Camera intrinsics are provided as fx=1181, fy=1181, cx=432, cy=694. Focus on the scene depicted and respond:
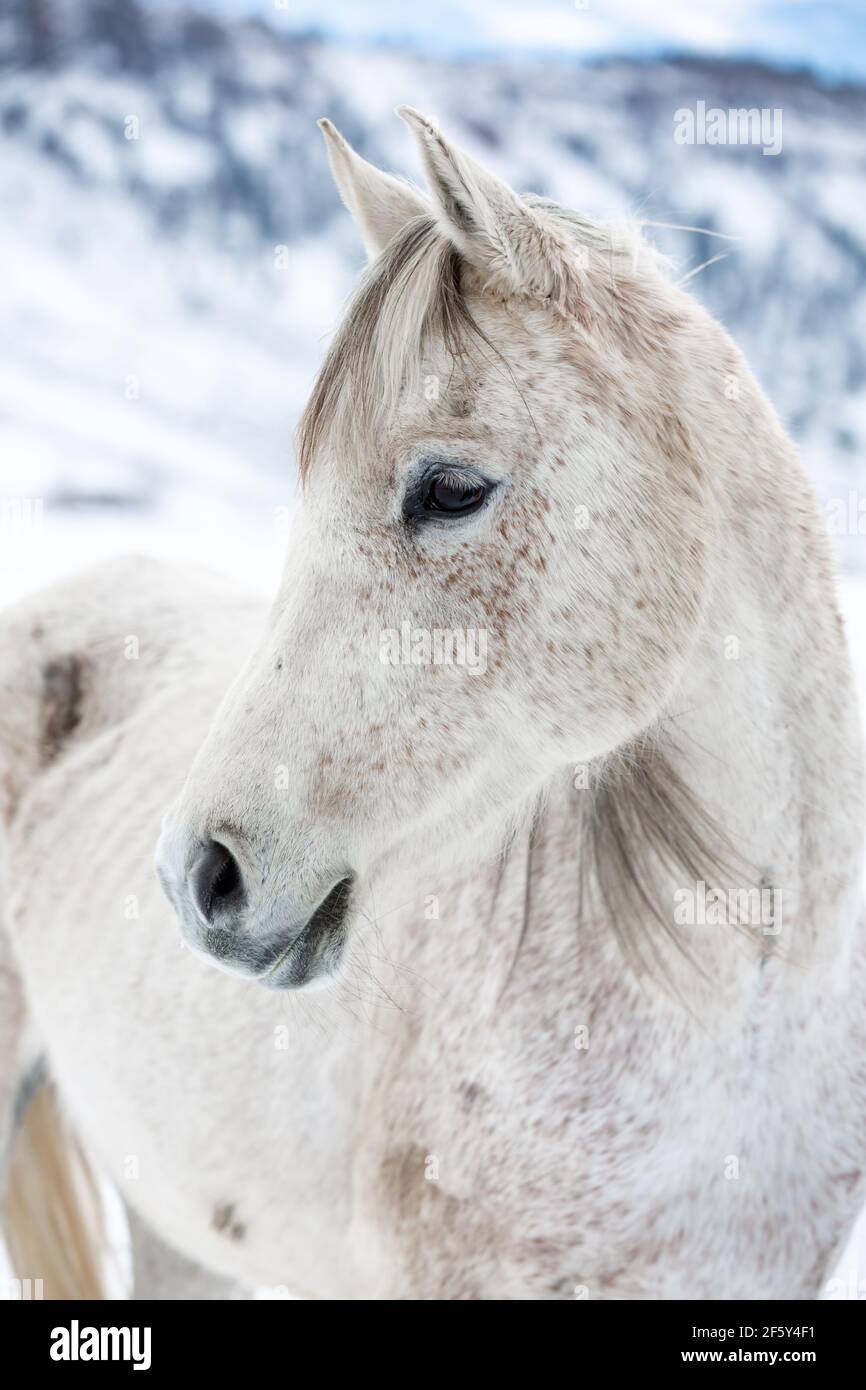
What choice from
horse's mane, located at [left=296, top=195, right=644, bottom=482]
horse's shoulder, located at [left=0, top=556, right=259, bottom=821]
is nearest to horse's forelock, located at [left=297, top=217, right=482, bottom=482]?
horse's mane, located at [left=296, top=195, right=644, bottom=482]

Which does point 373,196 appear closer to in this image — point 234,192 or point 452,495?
point 452,495

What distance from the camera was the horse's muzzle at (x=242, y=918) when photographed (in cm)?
130

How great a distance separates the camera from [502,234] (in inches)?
51.3

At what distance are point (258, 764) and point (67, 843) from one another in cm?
128

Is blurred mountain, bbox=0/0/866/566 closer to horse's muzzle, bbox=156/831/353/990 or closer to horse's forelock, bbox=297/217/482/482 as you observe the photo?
horse's forelock, bbox=297/217/482/482

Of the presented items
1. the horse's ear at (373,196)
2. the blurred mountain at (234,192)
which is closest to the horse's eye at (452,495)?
the horse's ear at (373,196)

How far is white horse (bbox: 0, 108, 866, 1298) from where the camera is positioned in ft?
4.36

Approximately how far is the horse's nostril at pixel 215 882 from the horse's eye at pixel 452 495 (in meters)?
0.45

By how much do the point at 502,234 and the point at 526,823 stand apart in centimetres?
76

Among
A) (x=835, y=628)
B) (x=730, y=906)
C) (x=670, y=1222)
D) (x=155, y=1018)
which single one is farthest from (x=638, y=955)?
(x=155, y=1018)

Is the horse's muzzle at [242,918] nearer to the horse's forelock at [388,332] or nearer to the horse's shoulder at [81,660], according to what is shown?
the horse's forelock at [388,332]

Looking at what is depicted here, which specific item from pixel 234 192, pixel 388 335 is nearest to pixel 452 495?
pixel 388 335

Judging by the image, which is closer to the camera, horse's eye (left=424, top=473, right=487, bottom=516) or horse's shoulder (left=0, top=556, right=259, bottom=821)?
horse's eye (left=424, top=473, right=487, bottom=516)

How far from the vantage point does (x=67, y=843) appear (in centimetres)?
243
